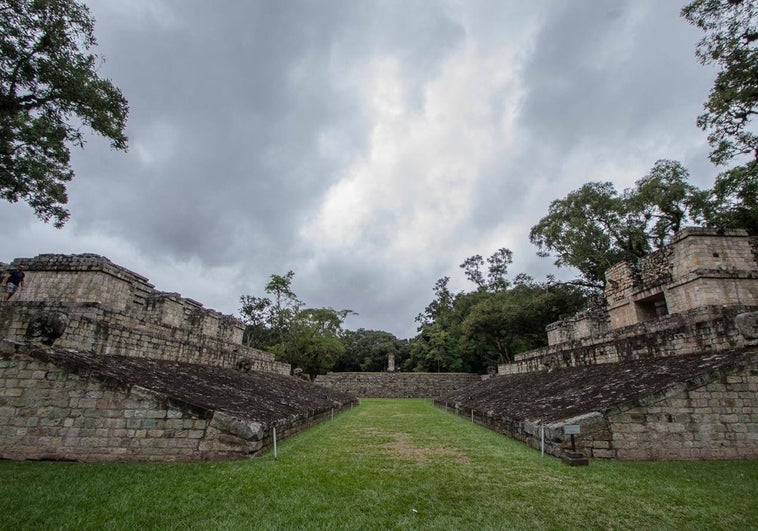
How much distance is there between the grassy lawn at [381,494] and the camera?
3.31 metres

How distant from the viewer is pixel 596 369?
954 cm

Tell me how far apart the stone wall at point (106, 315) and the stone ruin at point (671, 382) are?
8645mm

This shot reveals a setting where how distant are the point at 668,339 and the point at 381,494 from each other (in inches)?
297

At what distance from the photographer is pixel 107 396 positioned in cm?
550

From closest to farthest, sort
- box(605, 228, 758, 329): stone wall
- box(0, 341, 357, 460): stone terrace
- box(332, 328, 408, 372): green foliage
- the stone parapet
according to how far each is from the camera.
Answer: box(0, 341, 357, 460): stone terrace, the stone parapet, box(605, 228, 758, 329): stone wall, box(332, 328, 408, 372): green foliage

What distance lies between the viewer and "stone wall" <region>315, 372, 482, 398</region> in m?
29.4

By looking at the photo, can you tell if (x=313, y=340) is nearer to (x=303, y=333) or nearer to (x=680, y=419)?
(x=303, y=333)

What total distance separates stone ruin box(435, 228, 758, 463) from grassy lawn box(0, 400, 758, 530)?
16.8 inches

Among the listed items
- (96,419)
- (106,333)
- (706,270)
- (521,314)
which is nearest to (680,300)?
(706,270)

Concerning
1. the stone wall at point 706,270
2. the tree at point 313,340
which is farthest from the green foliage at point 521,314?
the stone wall at point 706,270

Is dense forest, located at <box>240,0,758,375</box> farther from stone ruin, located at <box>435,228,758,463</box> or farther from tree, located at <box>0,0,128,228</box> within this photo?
tree, located at <box>0,0,128,228</box>

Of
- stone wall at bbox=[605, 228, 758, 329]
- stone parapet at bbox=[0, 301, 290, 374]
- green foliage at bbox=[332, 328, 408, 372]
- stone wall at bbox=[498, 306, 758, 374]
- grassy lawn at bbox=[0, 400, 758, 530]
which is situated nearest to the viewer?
grassy lawn at bbox=[0, 400, 758, 530]

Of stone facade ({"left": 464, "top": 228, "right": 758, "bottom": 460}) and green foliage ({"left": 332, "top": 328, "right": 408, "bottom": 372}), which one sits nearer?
stone facade ({"left": 464, "top": 228, "right": 758, "bottom": 460})

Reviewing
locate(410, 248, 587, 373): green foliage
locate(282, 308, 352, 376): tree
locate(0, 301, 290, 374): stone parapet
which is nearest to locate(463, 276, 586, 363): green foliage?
locate(410, 248, 587, 373): green foliage
